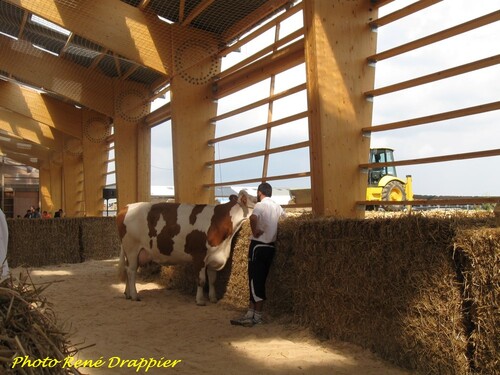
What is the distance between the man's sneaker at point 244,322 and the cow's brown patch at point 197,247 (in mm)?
1622

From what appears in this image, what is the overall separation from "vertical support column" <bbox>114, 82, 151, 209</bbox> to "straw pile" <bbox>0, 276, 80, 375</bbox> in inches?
457

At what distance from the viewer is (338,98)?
19.9 ft

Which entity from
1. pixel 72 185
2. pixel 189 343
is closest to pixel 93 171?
pixel 72 185

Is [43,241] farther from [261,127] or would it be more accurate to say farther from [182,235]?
[261,127]

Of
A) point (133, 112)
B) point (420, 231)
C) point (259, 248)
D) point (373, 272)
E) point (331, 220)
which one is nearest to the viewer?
point (420, 231)

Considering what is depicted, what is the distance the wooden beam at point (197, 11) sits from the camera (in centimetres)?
834

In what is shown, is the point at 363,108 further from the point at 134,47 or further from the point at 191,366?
the point at 134,47

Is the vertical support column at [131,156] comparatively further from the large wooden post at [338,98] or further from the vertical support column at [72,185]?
the vertical support column at [72,185]

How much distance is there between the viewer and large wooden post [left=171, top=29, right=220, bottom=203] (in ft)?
30.9

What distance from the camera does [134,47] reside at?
30.2 ft

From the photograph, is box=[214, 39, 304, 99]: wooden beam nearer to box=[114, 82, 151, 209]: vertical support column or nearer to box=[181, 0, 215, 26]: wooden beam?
box=[181, 0, 215, 26]: wooden beam

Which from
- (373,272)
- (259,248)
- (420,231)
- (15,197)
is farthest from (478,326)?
(15,197)

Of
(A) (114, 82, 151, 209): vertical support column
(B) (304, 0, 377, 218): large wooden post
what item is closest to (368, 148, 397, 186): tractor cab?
(A) (114, 82, 151, 209): vertical support column

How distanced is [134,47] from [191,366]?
258 inches
